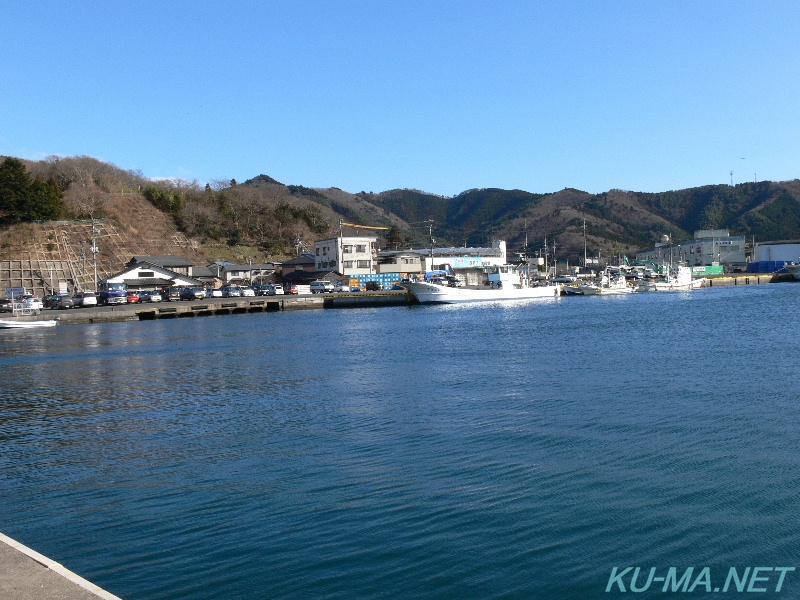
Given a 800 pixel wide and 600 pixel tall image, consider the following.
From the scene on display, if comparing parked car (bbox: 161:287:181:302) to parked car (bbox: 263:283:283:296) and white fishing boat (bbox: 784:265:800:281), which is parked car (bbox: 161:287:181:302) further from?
white fishing boat (bbox: 784:265:800:281)

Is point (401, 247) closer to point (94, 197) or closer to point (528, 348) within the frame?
point (94, 197)

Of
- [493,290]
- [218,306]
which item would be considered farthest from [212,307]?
[493,290]

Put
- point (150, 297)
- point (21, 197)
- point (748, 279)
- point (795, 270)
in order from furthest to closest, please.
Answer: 1. point (795, 270)
2. point (748, 279)
3. point (21, 197)
4. point (150, 297)

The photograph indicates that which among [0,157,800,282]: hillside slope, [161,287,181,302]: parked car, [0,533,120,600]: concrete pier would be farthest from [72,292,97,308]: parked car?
[0,533,120,600]: concrete pier

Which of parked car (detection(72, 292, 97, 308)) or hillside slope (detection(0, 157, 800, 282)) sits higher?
hillside slope (detection(0, 157, 800, 282))

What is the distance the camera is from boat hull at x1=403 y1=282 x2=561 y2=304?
5666 centimetres

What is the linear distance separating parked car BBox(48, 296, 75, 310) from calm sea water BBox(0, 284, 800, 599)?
32720 millimetres

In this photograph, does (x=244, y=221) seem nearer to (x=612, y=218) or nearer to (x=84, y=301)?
(x=84, y=301)

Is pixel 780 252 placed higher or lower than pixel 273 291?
higher

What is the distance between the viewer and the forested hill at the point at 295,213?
7438 centimetres

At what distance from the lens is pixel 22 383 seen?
19797 mm

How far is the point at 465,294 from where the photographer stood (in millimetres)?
→ 58688

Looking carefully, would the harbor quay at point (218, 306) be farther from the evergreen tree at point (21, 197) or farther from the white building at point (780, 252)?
the white building at point (780, 252)

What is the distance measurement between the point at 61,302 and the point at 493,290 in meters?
34.1
